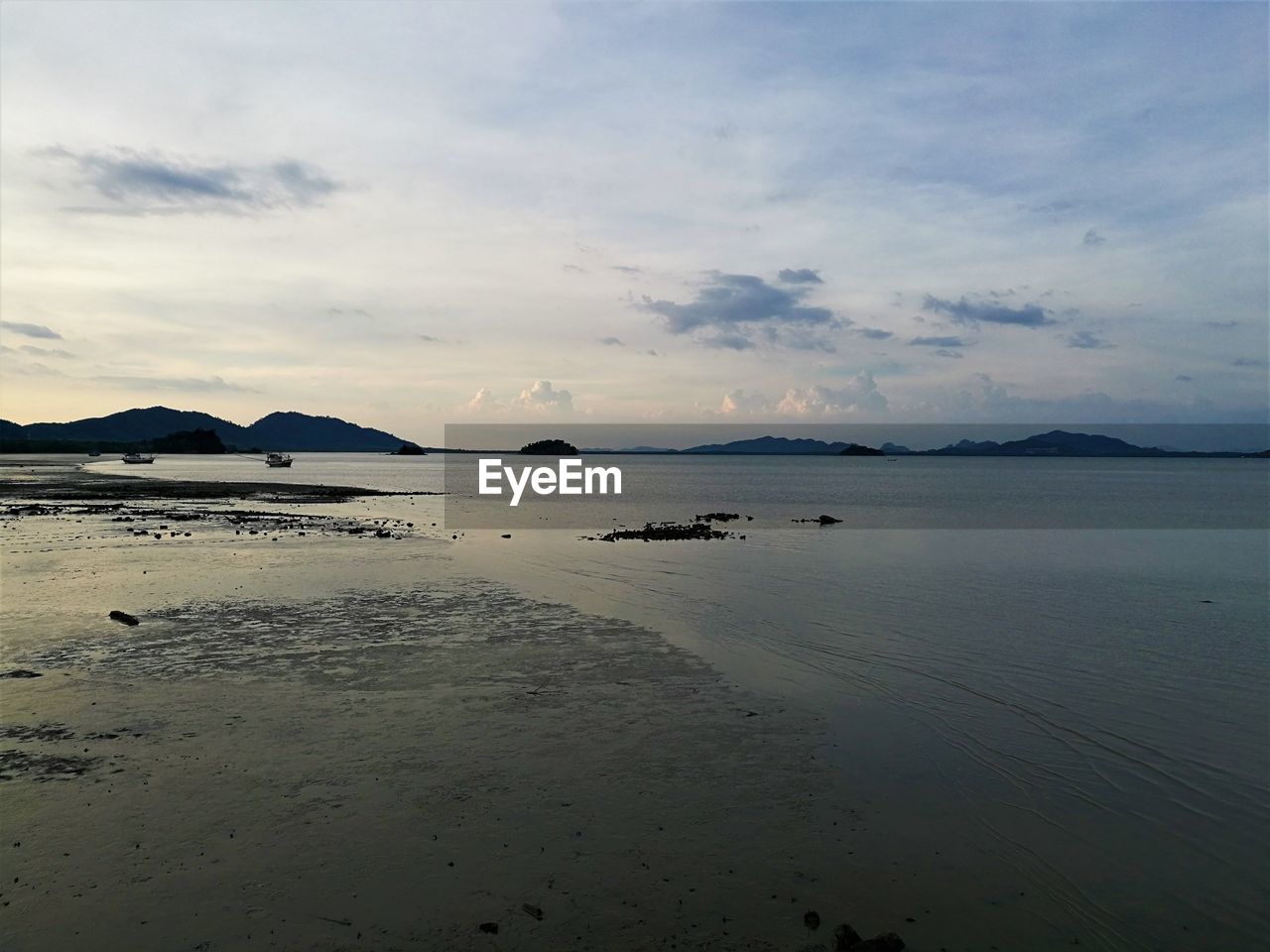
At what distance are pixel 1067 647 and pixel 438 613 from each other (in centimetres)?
1757

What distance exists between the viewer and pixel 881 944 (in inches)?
316

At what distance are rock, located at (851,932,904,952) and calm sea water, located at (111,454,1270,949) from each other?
0.65 metres

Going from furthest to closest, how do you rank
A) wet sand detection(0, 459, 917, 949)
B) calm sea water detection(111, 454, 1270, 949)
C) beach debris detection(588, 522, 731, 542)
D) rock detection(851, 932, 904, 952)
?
beach debris detection(588, 522, 731, 542) → calm sea water detection(111, 454, 1270, 949) → wet sand detection(0, 459, 917, 949) → rock detection(851, 932, 904, 952)

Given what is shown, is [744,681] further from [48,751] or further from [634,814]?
[48,751]

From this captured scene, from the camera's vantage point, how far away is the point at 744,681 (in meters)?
17.7

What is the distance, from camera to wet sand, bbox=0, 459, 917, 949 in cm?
844

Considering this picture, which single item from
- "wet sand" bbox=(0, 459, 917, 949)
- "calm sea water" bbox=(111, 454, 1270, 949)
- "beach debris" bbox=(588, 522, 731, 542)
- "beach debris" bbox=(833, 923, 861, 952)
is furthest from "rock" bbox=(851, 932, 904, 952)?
"beach debris" bbox=(588, 522, 731, 542)

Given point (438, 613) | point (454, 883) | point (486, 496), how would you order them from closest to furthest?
point (454, 883) → point (438, 613) → point (486, 496)

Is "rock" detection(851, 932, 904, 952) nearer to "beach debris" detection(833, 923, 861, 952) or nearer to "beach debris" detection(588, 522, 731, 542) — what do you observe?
"beach debris" detection(833, 923, 861, 952)

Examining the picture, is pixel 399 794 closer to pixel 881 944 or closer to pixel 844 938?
pixel 844 938

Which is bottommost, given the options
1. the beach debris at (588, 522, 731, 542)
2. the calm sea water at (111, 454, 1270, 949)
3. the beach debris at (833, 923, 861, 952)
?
the calm sea water at (111, 454, 1270, 949)

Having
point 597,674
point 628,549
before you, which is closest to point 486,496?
point 628,549

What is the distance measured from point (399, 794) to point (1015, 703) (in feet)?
39.6

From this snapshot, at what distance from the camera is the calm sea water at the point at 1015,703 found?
30.4ft
